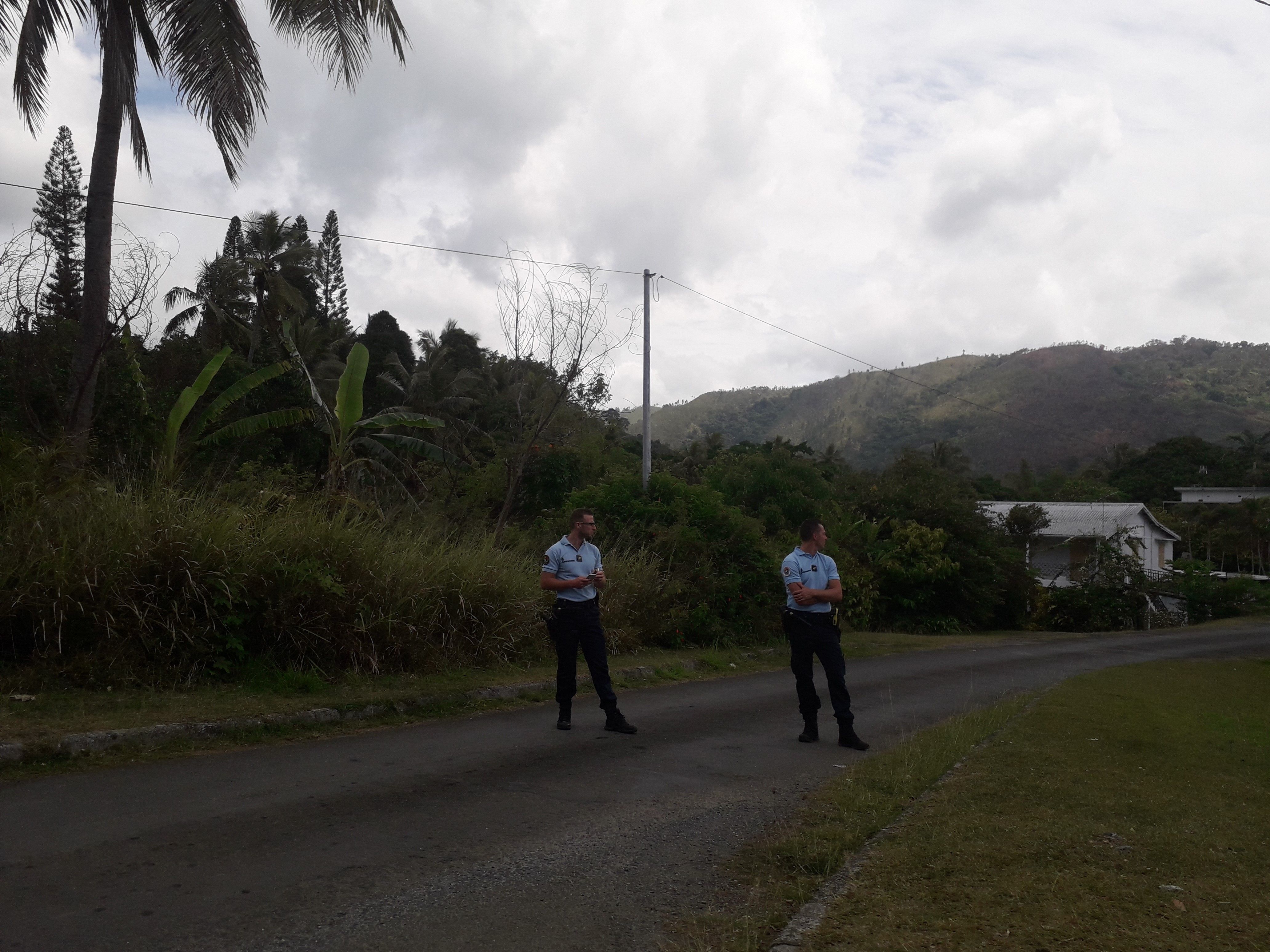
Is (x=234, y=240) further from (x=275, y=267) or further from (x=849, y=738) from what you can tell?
(x=849, y=738)

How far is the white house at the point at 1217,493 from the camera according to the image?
6769cm

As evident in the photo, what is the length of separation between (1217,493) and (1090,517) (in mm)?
28398

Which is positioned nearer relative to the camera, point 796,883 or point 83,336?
point 796,883

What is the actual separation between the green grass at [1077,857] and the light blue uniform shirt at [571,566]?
3238 millimetres

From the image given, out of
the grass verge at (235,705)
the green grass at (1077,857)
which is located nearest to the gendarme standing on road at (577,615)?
the grass verge at (235,705)

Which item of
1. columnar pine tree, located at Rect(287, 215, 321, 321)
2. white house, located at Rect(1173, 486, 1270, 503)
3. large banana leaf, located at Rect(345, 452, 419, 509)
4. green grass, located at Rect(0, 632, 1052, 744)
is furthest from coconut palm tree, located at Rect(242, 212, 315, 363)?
white house, located at Rect(1173, 486, 1270, 503)

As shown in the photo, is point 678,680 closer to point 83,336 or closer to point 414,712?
point 414,712

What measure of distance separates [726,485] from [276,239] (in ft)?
97.1

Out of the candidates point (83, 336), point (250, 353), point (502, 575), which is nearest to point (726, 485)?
point (502, 575)

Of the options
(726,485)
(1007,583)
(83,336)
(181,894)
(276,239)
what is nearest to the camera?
(181,894)

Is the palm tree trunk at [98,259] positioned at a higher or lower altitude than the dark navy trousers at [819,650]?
higher

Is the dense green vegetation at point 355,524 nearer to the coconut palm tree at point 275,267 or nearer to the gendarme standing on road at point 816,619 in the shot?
the coconut palm tree at point 275,267


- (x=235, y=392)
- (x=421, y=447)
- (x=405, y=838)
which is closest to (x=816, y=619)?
(x=405, y=838)

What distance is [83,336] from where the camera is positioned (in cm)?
1136
